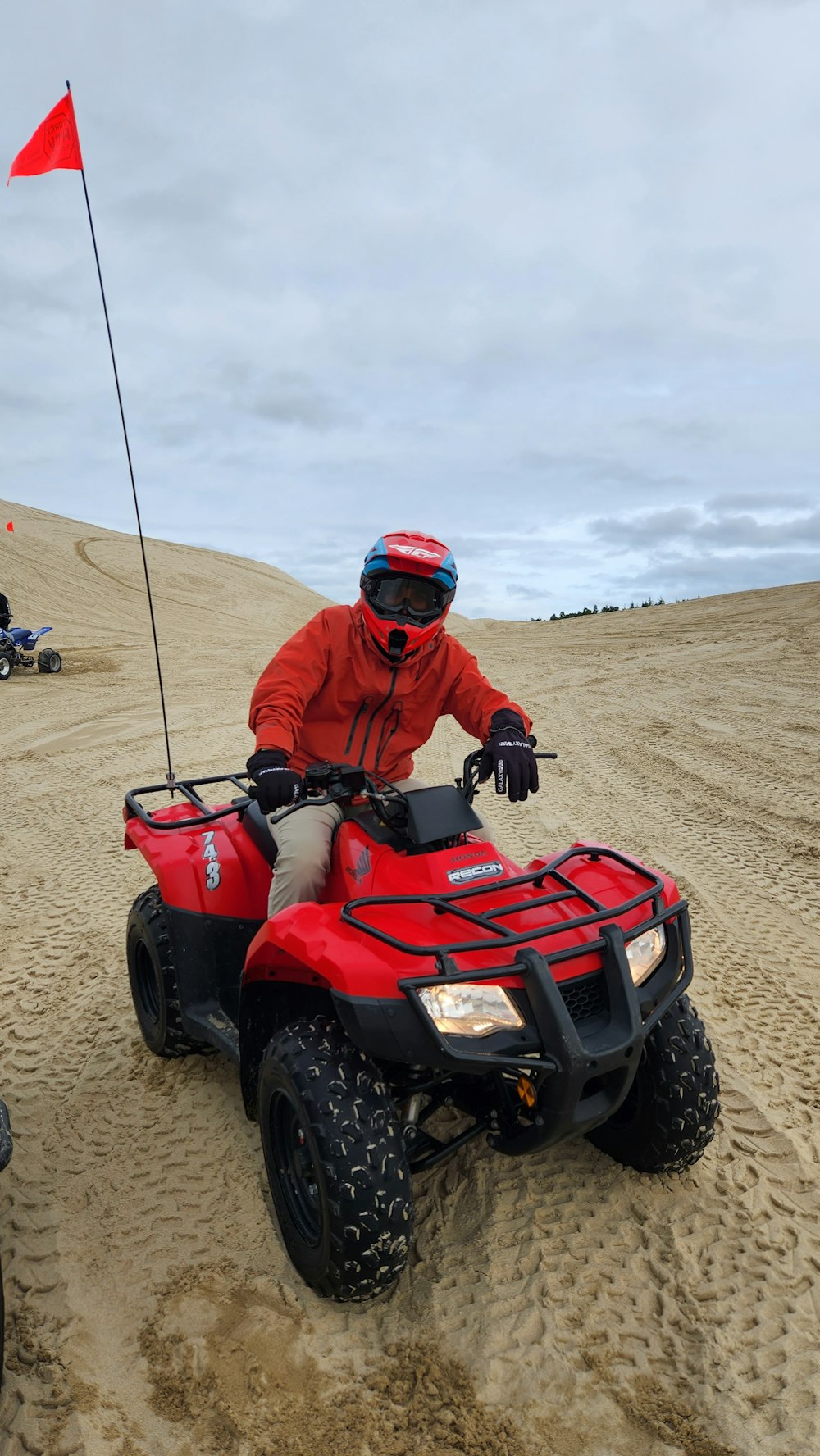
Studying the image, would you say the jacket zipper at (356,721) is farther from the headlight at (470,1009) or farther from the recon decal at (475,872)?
the headlight at (470,1009)

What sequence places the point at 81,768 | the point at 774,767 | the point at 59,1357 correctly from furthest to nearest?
the point at 81,768, the point at 774,767, the point at 59,1357

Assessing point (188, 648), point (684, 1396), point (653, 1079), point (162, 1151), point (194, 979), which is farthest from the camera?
point (188, 648)

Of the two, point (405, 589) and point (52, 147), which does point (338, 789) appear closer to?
point (405, 589)

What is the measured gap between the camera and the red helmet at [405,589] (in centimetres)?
267

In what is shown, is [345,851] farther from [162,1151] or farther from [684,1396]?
[684,1396]

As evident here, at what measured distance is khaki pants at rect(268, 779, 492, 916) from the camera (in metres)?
2.53

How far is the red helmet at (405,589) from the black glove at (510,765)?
435mm

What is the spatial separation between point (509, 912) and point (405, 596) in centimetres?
116

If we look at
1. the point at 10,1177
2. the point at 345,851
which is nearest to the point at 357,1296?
the point at 345,851

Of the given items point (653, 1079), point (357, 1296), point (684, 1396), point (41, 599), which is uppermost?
point (41, 599)

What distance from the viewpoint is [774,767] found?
24.5 feet

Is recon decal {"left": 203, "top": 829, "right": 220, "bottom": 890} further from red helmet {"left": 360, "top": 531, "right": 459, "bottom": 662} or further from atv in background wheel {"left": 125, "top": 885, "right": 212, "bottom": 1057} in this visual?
red helmet {"left": 360, "top": 531, "right": 459, "bottom": 662}

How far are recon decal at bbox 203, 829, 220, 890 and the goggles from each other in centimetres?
105

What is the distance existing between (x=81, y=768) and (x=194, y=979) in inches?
220
